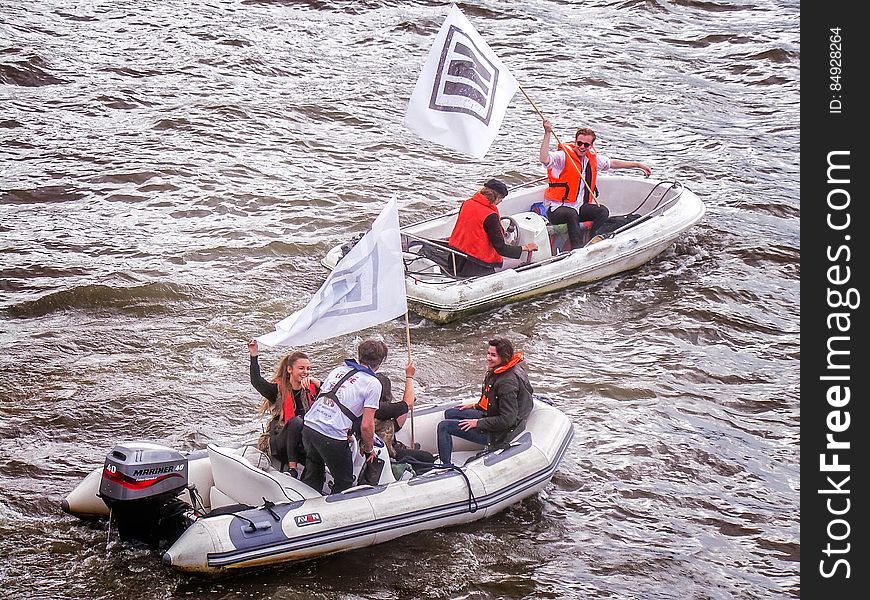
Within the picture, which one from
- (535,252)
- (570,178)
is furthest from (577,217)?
(535,252)

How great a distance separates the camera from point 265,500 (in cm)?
675

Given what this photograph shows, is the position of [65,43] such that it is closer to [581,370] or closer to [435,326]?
[435,326]

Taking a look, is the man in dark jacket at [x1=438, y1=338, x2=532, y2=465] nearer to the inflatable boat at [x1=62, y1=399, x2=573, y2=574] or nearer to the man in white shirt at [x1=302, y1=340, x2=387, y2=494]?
the inflatable boat at [x1=62, y1=399, x2=573, y2=574]

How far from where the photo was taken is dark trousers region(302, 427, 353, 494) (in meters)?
6.80

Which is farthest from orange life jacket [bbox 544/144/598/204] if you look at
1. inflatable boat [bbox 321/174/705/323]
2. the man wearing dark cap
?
the man wearing dark cap

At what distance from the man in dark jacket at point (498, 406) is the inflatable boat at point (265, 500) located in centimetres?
13

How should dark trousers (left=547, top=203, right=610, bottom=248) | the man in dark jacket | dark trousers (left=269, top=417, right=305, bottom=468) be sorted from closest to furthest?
1. dark trousers (left=269, top=417, right=305, bottom=468)
2. the man in dark jacket
3. dark trousers (left=547, top=203, right=610, bottom=248)

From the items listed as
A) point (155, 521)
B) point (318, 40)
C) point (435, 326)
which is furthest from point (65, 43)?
point (155, 521)

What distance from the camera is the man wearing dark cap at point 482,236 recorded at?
32.7ft

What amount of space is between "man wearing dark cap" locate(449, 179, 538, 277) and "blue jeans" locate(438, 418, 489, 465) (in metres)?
2.84

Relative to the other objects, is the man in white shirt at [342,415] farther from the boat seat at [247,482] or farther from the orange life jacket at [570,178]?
the orange life jacket at [570,178]

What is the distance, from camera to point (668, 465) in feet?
27.9

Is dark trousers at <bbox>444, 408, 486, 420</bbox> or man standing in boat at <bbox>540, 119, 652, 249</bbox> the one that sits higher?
man standing in boat at <bbox>540, 119, 652, 249</bbox>

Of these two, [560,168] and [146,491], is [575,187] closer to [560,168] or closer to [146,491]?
[560,168]
